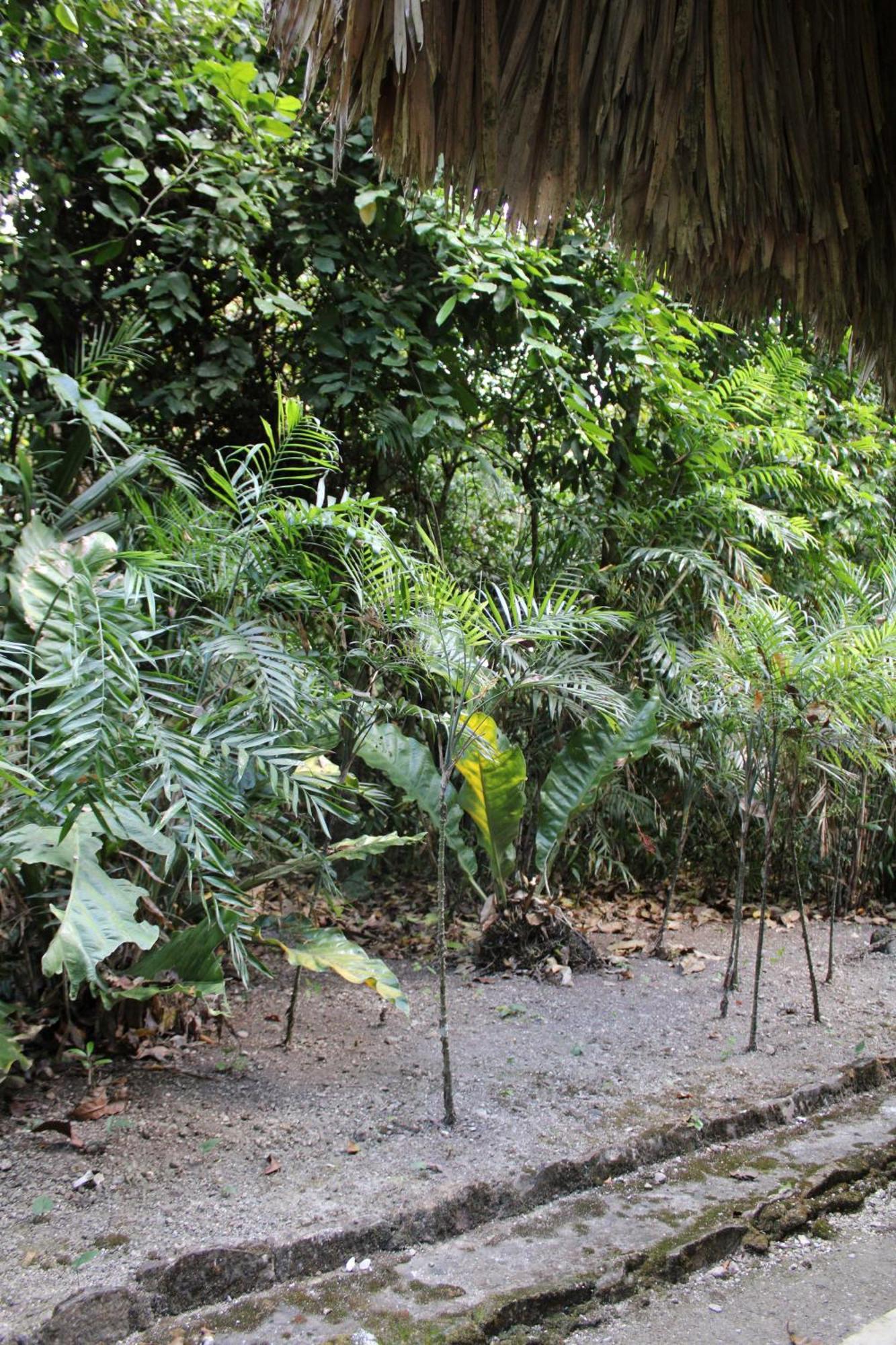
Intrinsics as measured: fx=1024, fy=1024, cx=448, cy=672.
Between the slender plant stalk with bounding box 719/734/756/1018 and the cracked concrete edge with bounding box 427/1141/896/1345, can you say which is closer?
the cracked concrete edge with bounding box 427/1141/896/1345

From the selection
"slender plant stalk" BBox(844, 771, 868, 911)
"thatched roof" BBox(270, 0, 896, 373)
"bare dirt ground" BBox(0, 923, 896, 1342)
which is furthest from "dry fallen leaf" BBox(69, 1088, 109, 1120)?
"slender plant stalk" BBox(844, 771, 868, 911)

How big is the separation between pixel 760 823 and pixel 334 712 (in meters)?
3.07

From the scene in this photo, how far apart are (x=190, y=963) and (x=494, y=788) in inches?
56.3

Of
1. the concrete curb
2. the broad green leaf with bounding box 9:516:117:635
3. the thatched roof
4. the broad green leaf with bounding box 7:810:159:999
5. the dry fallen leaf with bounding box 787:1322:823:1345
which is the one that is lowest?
the dry fallen leaf with bounding box 787:1322:823:1345

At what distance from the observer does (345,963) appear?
2.93 m

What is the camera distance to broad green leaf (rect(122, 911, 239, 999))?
279cm

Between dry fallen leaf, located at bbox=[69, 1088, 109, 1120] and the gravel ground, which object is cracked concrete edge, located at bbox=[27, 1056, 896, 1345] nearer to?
the gravel ground

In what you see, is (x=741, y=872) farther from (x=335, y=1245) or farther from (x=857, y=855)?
(x=857, y=855)

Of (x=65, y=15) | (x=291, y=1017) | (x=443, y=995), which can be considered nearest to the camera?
(x=443, y=995)

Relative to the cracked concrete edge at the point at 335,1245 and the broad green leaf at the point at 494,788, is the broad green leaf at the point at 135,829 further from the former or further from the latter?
the broad green leaf at the point at 494,788

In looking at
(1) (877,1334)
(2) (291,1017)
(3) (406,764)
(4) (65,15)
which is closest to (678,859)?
(3) (406,764)

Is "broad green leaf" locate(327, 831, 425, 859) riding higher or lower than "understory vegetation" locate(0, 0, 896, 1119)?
lower

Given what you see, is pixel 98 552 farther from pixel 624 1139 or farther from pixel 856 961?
pixel 856 961

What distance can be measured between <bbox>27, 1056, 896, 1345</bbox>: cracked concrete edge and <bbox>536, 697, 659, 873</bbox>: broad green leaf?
140 centimetres
